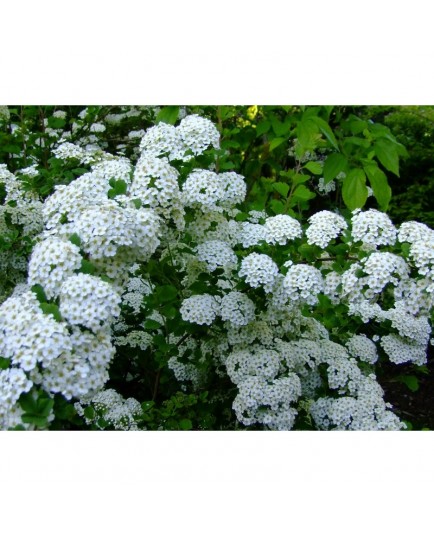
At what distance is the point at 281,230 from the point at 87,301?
1093mm

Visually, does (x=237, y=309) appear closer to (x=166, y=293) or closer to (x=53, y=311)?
(x=166, y=293)

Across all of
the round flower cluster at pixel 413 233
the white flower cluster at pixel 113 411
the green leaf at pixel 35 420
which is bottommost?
the white flower cluster at pixel 113 411

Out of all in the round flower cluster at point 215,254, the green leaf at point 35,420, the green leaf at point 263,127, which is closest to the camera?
the green leaf at point 35,420

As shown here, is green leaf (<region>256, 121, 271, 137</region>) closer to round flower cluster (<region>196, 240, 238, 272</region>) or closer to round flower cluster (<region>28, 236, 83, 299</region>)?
round flower cluster (<region>196, 240, 238, 272</region>)

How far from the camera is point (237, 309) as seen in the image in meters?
2.66

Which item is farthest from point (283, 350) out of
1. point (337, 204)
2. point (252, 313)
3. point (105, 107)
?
point (337, 204)

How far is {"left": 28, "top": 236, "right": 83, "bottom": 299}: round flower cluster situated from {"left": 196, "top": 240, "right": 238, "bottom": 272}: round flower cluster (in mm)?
647

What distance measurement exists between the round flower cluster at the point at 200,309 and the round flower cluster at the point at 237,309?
46 millimetres

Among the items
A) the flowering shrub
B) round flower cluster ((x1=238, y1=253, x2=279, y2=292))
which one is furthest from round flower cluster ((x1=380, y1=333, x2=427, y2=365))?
round flower cluster ((x1=238, y1=253, x2=279, y2=292))

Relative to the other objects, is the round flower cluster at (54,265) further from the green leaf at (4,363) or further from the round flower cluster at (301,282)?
the round flower cluster at (301,282)

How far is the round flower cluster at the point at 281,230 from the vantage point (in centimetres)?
279

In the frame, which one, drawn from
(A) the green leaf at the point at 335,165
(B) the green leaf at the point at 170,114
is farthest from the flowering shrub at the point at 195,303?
(A) the green leaf at the point at 335,165

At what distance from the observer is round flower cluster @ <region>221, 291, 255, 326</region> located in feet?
8.68

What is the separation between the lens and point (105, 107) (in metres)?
4.56
